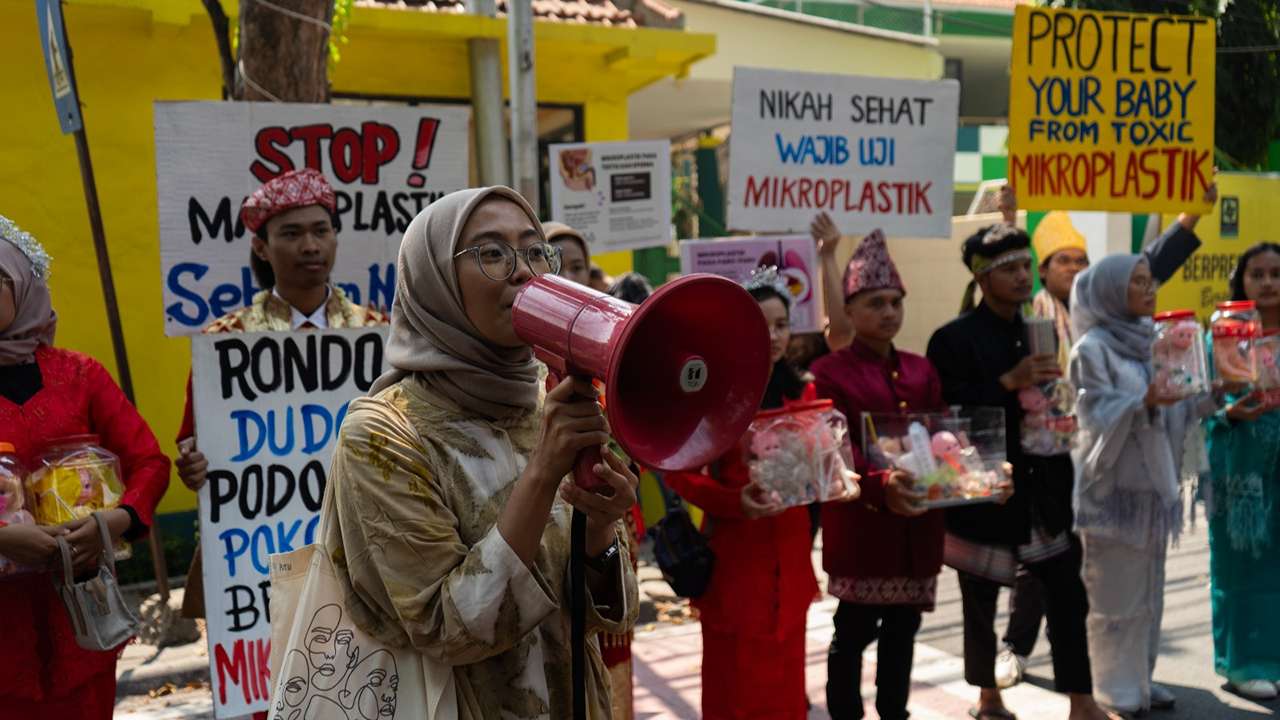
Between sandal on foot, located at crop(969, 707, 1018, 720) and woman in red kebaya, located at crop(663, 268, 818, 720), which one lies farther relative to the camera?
sandal on foot, located at crop(969, 707, 1018, 720)

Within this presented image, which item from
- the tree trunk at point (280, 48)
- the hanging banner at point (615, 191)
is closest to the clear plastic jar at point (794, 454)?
the tree trunk at point (280, 48)

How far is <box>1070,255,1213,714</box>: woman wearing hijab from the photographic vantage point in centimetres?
477

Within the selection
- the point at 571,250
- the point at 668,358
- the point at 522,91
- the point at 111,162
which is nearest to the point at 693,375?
the point at 668,358

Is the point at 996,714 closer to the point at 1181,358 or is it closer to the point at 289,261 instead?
the point at 1181,358

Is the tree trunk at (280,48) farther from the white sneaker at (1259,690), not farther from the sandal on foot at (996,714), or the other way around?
the white sneaker at (1259,690)

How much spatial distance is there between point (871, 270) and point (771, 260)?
72.1 inches

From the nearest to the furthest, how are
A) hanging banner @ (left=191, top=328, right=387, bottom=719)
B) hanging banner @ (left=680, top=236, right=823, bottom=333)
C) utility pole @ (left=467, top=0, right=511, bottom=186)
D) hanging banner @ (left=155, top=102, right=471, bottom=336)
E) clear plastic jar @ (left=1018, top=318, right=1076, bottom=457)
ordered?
1. hanging banner @ (left=191, top=328, right=387, bottom=719)
2. hanging banner @ (left=155, top=102, right=471, bottom=336)
3. clear plastic jar @ (left=1018, top=318, right=1076, bottom=457)
4. hanging banner @ (left=680, top=236, right=823, bottom=333)
5. utility pole @ (left=467, top=0, right=511, bottom=186)

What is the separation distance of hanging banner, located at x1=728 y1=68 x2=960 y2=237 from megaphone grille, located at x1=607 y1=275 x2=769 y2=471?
3756mm

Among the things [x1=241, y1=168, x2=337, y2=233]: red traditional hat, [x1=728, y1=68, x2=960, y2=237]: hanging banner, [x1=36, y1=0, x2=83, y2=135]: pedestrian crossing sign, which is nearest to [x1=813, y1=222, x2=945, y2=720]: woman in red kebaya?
[x1=728, y1=68, x2=960, y2=237]: hanging banner

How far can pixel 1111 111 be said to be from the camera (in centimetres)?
604

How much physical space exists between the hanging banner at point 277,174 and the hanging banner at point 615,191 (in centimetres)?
184

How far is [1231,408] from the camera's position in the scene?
5152mm

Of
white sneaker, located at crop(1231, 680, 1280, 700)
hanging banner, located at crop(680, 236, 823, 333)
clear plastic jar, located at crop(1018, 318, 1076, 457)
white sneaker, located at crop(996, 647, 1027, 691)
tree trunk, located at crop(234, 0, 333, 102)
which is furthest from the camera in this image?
hanging banner, located at crop(680, 236, 823, 333)

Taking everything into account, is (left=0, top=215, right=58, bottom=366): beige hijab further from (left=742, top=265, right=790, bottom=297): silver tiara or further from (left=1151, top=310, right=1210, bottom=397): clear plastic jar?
(left=1151, top=310, right=1210, bottom=397): clear plastic jar
